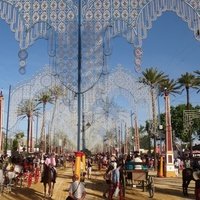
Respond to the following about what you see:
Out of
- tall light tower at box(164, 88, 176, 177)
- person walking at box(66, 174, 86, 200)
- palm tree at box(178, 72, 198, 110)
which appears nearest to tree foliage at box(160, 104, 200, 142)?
palm tree at box(178, 72, 198, 110)

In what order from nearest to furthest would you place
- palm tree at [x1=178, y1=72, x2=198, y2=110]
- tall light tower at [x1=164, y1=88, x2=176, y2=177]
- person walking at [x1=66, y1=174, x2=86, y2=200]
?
person walking at [x1=66, y1=174, x2=86, y2=200]
tall light tower at [x1=164, y1=88, x2=176, y2=177]
palm tree at [x1=178, y1=72, x2=198, y2=110]

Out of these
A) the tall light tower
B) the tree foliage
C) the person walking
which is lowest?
the person walking

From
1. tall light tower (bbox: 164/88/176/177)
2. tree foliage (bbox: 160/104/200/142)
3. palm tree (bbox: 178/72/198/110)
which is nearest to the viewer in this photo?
tall light tower (bbox: 164/88/176/177)

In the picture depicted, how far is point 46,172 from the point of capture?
19.2 meters

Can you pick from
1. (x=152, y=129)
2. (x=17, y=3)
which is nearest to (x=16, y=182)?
(x=17, y=3)

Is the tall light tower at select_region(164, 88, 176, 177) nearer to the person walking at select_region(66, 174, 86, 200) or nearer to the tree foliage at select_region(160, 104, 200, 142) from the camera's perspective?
the person walking at select_region(66, 174, 86, 200)

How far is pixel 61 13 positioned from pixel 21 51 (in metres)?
2.27

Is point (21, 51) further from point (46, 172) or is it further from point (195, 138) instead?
point (195, 138)

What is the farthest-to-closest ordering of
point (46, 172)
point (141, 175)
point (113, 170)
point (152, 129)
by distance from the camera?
point (152, 129)
point (141, 175)
point (46, 172)
point (113, 170)

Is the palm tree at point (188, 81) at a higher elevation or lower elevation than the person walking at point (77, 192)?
higher

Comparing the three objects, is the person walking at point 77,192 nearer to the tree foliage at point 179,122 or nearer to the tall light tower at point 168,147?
the tall light tower at point 168,147

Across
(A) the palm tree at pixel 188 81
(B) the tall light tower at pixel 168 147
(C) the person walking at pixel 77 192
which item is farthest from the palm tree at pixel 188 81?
(C) the person walking at pixel 77 192

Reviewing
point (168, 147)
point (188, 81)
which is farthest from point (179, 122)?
point (168, 147)

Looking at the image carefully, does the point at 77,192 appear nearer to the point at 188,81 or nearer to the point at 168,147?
the point at 168,147
